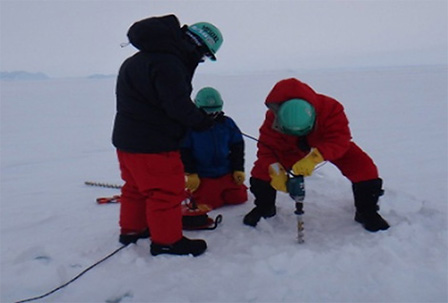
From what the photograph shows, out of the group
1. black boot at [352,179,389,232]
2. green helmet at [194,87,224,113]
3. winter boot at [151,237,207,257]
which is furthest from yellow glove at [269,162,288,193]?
green helmet at [194,87,224,113]

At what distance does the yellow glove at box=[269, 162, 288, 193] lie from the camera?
2.72 metres

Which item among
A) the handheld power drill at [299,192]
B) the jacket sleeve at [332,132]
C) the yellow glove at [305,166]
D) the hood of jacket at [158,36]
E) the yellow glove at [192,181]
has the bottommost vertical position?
the yellow glove at [192,181]

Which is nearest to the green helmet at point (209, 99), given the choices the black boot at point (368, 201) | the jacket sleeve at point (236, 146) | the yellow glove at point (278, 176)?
the jacket sleeve at point (236, 146)

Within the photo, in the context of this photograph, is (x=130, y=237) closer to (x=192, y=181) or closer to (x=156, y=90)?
(x=192, y=181)

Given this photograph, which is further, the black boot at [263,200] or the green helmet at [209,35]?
the black boot at [263,200]

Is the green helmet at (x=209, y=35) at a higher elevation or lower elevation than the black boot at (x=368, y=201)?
higher

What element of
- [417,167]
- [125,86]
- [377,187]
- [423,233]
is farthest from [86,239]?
[417,167]

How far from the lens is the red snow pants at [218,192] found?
11.1 feet

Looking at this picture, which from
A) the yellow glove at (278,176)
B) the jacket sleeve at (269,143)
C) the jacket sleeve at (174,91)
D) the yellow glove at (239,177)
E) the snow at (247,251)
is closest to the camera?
the snow at (247,251)

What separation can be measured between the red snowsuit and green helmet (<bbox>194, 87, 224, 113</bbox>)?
0.52m

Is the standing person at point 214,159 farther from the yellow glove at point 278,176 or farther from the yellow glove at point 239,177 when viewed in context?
the yellow glove at point 278,176

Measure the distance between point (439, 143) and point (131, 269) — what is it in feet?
16.5

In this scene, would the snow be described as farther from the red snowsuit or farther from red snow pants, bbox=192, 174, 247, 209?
the red snowsuit

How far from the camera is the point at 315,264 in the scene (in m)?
2.30
